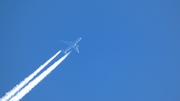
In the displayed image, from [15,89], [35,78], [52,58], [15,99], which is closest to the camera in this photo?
[15,99]

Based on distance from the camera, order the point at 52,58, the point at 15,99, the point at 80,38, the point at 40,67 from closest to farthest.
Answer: the point at 15,99 → the point at 40,67 → the point at 52,58 → the point at 80,38

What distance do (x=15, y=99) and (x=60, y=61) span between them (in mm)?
11435

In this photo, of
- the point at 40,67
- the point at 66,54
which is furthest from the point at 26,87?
the point at 66,54

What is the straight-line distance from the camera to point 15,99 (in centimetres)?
2856

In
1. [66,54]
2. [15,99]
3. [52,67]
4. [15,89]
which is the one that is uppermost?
[66,54]

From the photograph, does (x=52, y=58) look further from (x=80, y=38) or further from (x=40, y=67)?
(x=80, y=38)

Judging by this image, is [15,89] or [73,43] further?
[73,43]

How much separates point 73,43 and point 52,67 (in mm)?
7301

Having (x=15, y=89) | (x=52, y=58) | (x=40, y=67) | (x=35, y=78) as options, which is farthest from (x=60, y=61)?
(x=15, y=89)

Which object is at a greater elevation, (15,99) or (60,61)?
(60,61)

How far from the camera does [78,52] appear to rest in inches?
1699

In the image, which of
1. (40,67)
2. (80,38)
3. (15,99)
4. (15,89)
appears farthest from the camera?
(80,38)

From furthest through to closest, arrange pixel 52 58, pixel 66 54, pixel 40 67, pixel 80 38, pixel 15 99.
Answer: pixel 80 38
pixel 66 54
pixel 52 58
pixel 40 67
pixel 15 99

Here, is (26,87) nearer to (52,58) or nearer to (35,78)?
(35,78)
